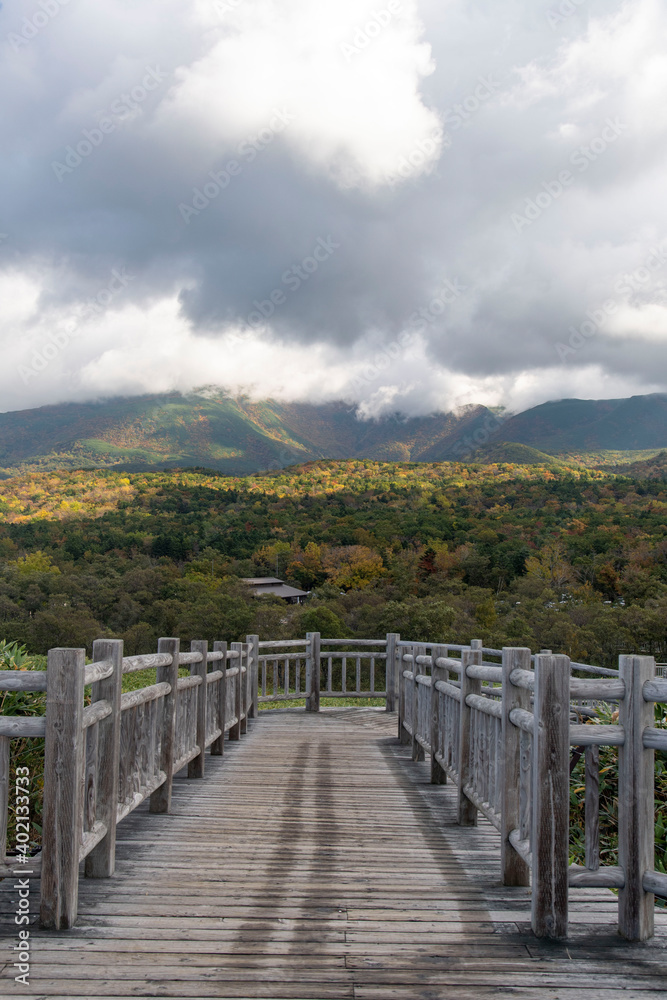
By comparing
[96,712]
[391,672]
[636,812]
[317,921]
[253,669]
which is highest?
[96,712]

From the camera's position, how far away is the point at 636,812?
2.82 m

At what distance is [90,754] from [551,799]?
2160mm

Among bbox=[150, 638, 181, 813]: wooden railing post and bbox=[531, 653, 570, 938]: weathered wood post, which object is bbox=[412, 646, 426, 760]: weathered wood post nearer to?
bbox=[150, 638, 181, 813]: wooden railing post

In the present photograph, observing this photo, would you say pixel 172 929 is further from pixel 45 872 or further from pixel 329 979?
pixel 329 979

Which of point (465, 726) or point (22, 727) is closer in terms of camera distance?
point (22, 727)

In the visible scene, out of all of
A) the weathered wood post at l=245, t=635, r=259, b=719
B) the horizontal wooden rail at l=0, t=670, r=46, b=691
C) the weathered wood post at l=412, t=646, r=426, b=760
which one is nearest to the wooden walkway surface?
the horizontal wooden rail at l=0, t=670, r=46, b=691

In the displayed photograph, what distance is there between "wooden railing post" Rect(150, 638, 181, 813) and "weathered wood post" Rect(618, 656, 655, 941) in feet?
10.0

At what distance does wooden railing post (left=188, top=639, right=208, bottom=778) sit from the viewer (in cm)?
591

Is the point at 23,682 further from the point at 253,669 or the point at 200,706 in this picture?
the point at 253,669

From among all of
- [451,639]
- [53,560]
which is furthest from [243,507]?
[451,639]

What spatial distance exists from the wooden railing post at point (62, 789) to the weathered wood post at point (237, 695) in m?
4.69

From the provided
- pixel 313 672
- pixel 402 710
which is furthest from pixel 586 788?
pixel 313 672

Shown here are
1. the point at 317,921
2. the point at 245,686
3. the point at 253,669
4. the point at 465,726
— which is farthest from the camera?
the point at 253,669

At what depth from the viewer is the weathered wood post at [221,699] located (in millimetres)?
6883
